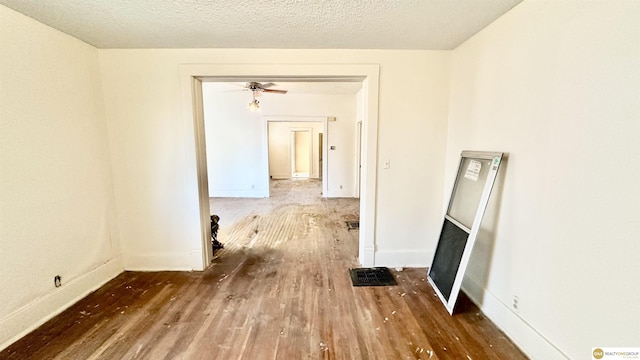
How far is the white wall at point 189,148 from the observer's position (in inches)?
99.1

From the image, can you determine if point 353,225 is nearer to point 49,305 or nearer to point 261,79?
point 261,79

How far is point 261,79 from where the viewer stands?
2.64 m

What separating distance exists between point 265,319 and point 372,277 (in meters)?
1.15

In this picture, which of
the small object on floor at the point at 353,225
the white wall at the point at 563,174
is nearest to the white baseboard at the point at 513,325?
the white wall at the point at 563,174

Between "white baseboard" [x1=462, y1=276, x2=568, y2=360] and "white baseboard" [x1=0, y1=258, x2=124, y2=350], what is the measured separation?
3429 mm

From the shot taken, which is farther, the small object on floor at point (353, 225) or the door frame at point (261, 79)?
the small object on floor at point (353, 225)

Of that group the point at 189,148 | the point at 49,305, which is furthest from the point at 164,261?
the point at 189,148

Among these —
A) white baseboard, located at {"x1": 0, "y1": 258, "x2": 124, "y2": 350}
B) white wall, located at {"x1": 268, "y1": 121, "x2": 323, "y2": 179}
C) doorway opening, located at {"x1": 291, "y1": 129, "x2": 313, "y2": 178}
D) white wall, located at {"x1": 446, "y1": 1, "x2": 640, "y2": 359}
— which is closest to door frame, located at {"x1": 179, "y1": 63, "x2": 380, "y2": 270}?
white baseboard, located at {"x1": 0, "y1": 258, "x2": 124, "y2": 350}

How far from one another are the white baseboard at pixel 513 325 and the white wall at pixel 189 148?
72 cm

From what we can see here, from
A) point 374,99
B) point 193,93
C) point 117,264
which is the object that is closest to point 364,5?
point 374,99

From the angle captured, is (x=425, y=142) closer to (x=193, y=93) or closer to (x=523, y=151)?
(x=523, y=151)

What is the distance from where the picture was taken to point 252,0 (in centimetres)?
166

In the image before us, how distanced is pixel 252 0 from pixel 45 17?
5.19 ft

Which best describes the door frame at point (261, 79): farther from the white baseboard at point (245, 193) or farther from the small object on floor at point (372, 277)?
the white baseboard at point (245, 193)
